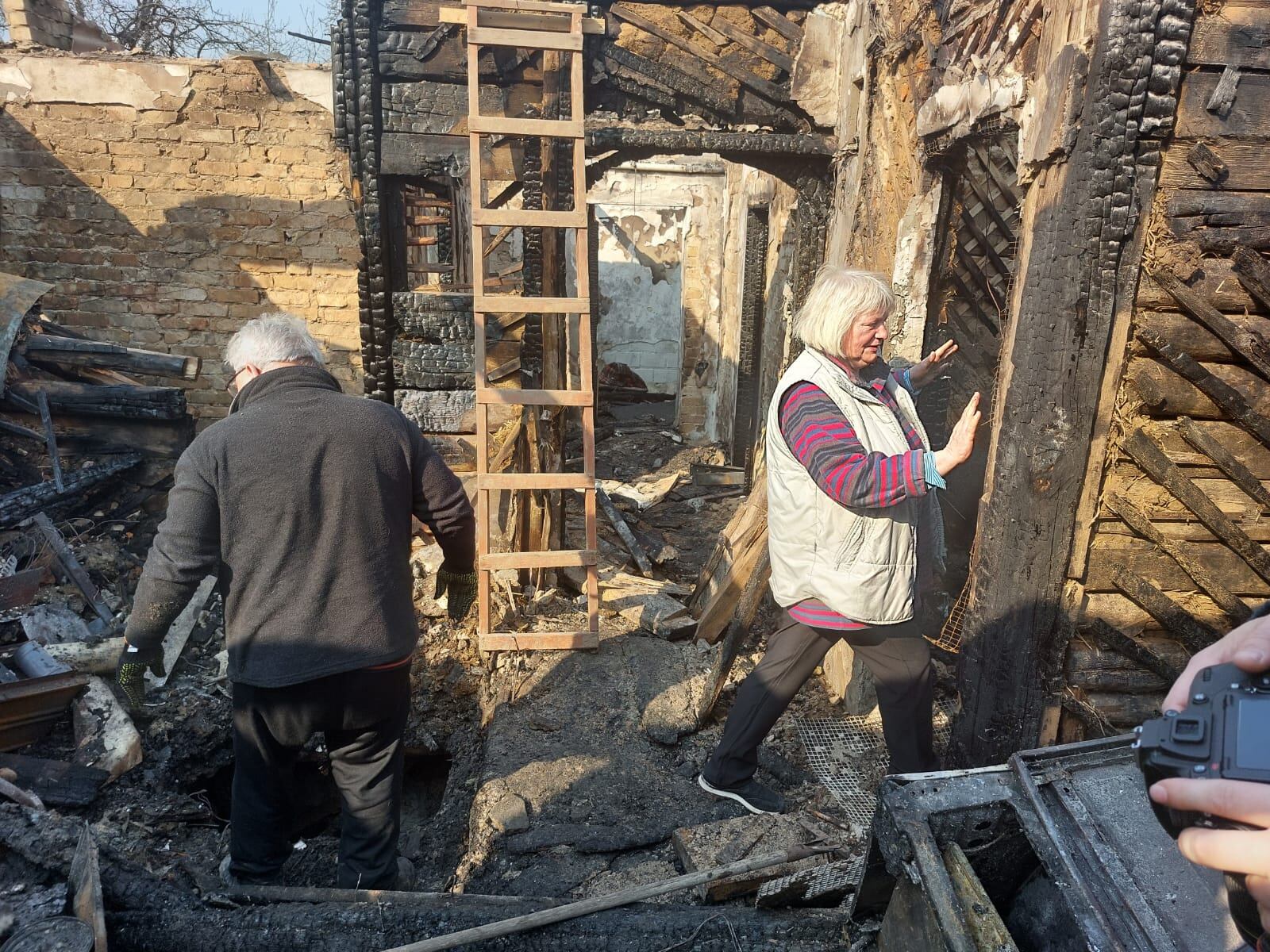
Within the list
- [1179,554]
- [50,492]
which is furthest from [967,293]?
[50,492]

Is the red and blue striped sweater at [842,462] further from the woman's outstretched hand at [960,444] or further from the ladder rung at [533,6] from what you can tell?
the ladder rung at [533,6]

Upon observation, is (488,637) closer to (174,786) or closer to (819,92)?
(174,786)

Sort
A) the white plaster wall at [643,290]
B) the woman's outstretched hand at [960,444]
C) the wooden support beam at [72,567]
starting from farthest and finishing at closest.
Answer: the white plaster wall at [643,290] < the wooden support beam at [72,567] < the woman's outstretched hand at [960,444]

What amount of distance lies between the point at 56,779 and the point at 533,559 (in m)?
2.11

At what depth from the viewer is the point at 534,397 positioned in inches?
157

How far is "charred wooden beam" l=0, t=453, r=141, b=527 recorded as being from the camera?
200 inches

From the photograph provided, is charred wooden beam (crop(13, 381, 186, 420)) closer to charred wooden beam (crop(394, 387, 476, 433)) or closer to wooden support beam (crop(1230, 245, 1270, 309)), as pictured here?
charred wooden beam (crop(394, 387, 476, 433))

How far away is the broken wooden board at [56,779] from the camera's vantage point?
9.78 feet

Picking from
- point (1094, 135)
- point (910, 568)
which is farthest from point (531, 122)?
point (910, 568)

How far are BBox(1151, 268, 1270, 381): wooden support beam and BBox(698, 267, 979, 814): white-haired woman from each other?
75 centimetres

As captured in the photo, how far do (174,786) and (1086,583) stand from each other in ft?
11.9

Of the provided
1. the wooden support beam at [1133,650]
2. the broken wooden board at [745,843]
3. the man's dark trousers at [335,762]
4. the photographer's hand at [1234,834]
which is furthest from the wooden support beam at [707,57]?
the photographer's hand at [1234,834]

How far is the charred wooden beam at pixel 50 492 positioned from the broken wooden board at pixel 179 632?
152 cm

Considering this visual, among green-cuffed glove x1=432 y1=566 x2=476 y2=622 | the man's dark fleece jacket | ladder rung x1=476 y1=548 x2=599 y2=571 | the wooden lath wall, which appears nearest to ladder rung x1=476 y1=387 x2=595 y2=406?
ladder rung x1=476 y1=548 x2=599 y2=571
